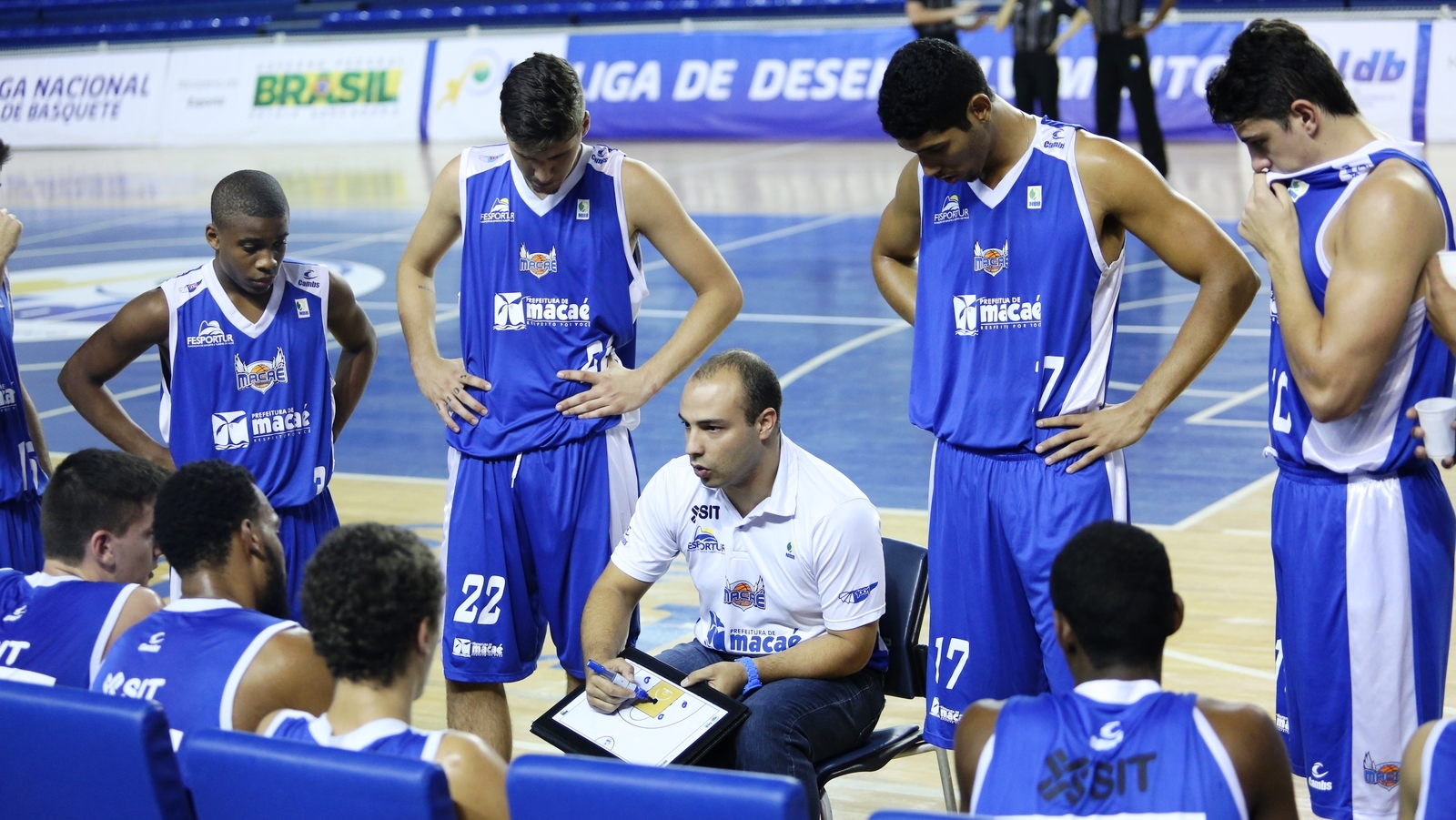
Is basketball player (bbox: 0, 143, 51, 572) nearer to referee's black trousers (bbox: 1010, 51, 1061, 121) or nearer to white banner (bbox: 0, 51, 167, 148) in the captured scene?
referee's black trousers (bbox: 1010, 51, 1061, 121)

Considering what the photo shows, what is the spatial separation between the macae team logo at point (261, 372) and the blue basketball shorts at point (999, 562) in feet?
6.32

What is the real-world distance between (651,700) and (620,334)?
44.7 inches

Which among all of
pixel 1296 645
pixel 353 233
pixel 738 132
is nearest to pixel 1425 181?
pixel 1296 645

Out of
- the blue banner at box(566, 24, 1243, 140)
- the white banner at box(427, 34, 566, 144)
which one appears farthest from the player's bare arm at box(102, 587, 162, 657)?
the white banner at box(427, 34, 566, 144)

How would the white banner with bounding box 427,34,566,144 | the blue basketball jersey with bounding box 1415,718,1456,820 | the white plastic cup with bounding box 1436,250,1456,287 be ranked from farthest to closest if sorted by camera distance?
the white banner with bounding box 427,34,566,144
the white plastic cup with bounding box 1436,250,1456,287
the blue basketball jersey with bounding box 1415,718,1456,820

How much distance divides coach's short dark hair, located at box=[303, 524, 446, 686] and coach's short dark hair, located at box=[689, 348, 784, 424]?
1396 millimetres

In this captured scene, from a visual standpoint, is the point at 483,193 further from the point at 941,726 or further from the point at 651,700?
the point at 941,726

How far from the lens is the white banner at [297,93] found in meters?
22.3

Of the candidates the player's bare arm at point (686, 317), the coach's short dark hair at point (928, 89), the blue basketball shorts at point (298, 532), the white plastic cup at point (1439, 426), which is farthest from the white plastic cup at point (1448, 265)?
the blue basketball shorts at point (298, 532)

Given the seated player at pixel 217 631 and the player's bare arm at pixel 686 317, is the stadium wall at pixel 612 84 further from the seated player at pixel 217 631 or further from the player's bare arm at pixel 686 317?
the seated player at pixel 217 631

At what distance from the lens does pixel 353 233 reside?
15.2 meters

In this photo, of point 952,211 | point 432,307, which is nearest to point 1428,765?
point 952,211

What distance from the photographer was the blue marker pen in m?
3.63

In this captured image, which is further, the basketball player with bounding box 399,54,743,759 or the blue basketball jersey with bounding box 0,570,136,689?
the basketball player with bounding box 399,54,743,759
